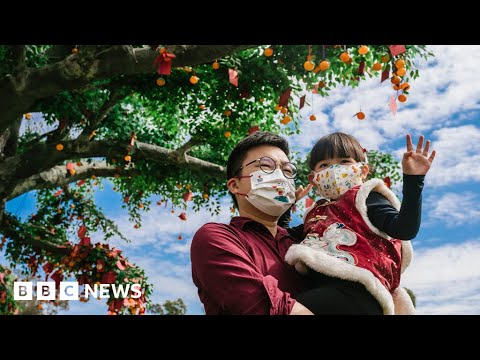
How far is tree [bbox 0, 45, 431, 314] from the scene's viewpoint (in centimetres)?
583

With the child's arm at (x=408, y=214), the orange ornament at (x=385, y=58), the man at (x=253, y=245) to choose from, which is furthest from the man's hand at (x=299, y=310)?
the orange ornament at (x=385, y=58)

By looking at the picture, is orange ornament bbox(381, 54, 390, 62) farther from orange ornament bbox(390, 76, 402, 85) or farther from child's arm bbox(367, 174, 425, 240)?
child's arm bbox(367, 174, 425, 240)

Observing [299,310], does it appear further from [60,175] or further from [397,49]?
[60,175]

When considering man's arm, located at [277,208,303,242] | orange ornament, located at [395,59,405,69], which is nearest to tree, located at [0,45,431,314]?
orange ornament, located at [395,59,405,69]

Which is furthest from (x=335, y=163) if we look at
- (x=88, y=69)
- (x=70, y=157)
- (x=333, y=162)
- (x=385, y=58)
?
(x=70, y=157)

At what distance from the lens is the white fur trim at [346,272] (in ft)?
6.48

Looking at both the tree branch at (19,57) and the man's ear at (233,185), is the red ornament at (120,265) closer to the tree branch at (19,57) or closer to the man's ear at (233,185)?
the tree branch at (19,57)

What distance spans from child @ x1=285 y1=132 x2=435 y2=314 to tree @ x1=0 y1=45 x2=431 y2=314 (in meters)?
2.50

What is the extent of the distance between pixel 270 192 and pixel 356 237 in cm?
56

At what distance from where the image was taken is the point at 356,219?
2180mm

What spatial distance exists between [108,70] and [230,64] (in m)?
1.98

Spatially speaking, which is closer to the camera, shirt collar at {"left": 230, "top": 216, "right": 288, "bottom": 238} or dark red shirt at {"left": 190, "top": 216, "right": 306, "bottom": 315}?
dark red shirt at {"left": 190, "top": 216, "right": 306, "bottom": 315}

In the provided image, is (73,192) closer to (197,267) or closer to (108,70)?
(108,70)

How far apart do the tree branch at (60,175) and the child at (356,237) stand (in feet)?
23.0
